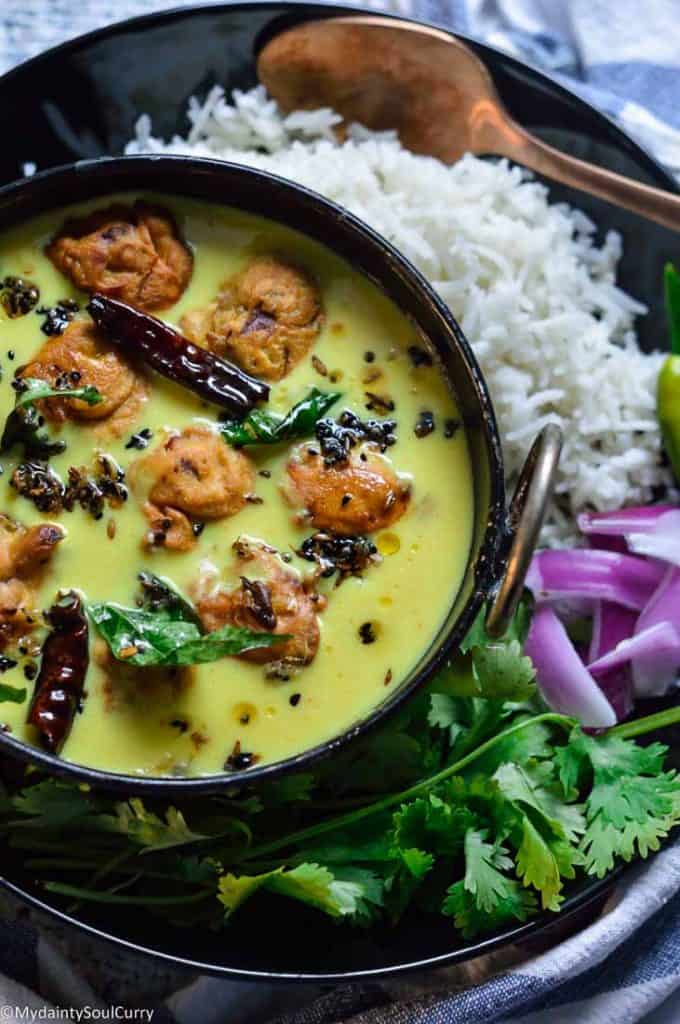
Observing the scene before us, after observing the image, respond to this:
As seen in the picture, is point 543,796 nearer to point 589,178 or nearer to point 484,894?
point 484,894

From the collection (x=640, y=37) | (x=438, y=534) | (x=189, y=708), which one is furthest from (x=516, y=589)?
(x=640, y=37)

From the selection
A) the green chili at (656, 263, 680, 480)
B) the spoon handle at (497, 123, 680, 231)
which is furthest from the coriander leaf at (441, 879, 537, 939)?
the spoon handle at (497, 123, 680, 231)

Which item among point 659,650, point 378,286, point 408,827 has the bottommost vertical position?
point 408,827

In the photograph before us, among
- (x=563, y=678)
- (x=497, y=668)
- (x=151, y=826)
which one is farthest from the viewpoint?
(x=563, y=678)

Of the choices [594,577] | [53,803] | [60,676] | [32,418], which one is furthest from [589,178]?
[53,803]

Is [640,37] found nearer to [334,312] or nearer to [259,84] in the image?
[259,84]

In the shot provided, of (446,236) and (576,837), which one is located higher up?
(446,236)
